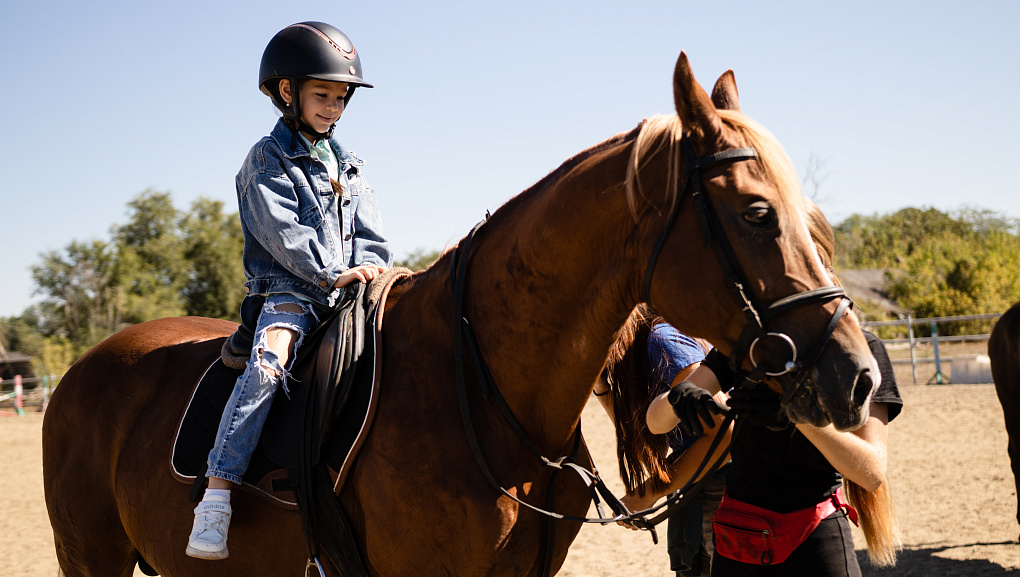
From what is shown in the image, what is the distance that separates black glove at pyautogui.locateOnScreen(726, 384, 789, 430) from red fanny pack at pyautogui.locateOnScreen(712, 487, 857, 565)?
0.72 meters

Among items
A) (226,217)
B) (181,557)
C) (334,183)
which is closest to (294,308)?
(334,183)

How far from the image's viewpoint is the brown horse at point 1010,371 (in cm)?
600

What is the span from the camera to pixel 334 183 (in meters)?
2.62

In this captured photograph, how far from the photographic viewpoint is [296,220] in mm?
2414

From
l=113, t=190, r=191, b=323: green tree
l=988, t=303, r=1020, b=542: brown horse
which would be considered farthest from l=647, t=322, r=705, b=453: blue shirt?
l=113, t=190, r=191, b=323: green tree

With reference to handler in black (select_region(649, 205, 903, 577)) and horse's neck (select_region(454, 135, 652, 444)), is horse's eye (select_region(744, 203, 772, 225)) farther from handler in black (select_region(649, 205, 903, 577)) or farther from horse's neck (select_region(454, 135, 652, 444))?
handler in black (select_region(649, 205, 903, 577))

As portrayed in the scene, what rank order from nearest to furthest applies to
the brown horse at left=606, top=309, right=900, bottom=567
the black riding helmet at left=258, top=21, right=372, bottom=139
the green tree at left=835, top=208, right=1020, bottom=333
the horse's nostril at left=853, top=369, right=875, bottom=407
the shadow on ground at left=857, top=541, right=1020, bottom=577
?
the horse's nostril at left=853, top=369, right=875, bottom=407
the brown horse at left=606, top=309, right=900, bottom=567
the black riding helmet at left=258, top=21, right=372, bottom=139
the shadow on ground at left=857, top=541, right=1020, bottom=577
the green tree at left=835, top=208, right=1020, bottom=333

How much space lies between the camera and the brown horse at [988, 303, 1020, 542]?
19.7 ft

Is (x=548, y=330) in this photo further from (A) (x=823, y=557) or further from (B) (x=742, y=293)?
(A) (x=823, y=557)

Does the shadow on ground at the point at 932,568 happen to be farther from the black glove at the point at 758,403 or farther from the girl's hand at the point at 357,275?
the girl's hand at the point at 357,275

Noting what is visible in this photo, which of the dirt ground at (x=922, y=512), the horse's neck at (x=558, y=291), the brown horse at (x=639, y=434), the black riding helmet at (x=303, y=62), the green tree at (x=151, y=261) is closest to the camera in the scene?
the horse's neck at (x=558, y=291)

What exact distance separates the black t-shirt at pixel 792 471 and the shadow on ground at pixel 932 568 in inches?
150

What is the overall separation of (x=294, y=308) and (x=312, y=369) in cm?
27

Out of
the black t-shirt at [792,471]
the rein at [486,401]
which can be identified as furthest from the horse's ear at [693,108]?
the black t-shirt at [792,471]
